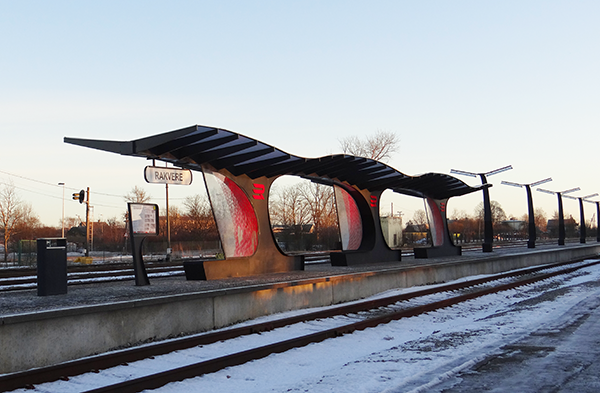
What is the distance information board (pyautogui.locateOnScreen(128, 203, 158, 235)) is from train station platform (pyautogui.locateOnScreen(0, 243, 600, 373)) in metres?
1.31

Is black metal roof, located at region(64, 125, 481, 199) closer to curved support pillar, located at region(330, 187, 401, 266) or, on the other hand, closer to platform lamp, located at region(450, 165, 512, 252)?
curved support pillar, located at region(330, 187, 401, 266)

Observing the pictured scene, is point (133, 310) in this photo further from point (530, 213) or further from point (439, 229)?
point (530, 213)

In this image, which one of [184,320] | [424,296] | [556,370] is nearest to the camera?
[556,370]

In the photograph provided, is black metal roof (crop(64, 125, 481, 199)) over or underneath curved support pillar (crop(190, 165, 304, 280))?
over

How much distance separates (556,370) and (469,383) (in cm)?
147

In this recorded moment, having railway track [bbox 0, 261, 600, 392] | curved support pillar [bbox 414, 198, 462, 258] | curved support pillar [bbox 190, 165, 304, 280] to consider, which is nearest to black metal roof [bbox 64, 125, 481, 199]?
curved support pillar [bbox 190, 165, 304, 280]

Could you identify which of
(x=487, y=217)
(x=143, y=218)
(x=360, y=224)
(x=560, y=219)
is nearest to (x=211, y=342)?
(x=143, y=218)

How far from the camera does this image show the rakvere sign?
13.3 metres

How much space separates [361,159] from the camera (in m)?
19.8

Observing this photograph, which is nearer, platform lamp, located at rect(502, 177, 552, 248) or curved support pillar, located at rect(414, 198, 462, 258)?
curved support pillar, located at rect(414, 198, 462, 258)

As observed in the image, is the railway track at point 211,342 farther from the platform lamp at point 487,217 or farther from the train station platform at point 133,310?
the platform lamp at point 487,217

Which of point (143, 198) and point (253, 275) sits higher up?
point (143, 198)

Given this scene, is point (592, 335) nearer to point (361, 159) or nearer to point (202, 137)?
point (202, 137)

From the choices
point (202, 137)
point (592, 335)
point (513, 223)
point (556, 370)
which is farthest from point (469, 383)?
point (513, 223)
